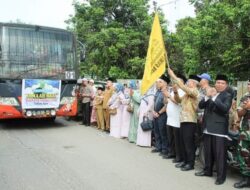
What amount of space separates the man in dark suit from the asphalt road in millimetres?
348

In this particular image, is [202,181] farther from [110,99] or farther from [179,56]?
[179,56]

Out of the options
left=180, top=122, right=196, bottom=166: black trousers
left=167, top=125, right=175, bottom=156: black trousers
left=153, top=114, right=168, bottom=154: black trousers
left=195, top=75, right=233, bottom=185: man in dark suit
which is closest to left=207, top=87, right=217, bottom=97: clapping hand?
left=195, top=75, right=233, bottom=185: man in dark suit

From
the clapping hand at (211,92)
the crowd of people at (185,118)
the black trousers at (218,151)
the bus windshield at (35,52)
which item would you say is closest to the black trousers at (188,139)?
the crowd of people at (185,118)

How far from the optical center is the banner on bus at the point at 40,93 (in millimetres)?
11531

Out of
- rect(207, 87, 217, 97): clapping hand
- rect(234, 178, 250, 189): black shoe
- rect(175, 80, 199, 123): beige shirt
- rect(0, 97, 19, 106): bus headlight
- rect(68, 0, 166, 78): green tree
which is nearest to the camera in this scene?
rect(234, 178, 250, 189): black shoe

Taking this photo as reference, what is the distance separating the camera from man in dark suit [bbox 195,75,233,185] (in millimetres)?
6301

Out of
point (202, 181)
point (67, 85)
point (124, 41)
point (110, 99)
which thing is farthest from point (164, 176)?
point (124, 41)

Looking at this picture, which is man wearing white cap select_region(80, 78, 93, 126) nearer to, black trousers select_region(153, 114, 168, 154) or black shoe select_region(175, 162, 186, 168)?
black trousers select_region(153, 114, 168, 154)

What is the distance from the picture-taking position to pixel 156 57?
7402mm

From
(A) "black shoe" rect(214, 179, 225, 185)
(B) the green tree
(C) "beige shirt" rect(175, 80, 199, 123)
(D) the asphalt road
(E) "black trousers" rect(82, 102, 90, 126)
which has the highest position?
(B) the green tree

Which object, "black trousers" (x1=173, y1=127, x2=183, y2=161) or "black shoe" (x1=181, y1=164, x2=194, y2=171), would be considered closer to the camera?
"black shoe" (x1=181, y1=164, x2=194, y2=171)

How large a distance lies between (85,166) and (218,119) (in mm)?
2575

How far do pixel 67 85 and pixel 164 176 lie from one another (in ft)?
20.6

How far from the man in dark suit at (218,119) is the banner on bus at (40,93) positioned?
6.31m
